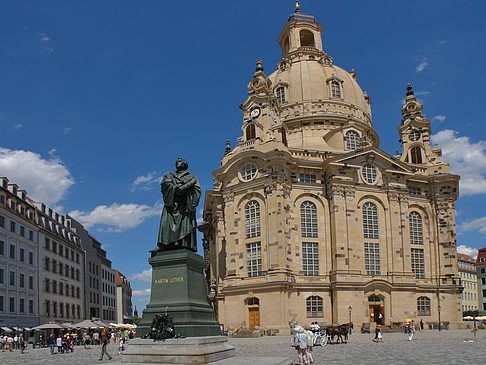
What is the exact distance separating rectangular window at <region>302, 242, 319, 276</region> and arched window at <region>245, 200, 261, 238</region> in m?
5.50

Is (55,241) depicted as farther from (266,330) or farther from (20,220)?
(266,330)

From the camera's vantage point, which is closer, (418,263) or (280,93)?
(418,263)

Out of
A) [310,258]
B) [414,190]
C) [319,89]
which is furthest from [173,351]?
[319,89]

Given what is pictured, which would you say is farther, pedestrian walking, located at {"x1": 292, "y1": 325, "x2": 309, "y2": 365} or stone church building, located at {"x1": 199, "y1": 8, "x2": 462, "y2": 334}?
stone church building, located at {"x1": 199, "y1": 8, "x2": 462, "y2": 334}

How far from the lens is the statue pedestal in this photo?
15023 mm

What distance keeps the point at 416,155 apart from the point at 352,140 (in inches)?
342

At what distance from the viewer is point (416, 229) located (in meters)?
61.4

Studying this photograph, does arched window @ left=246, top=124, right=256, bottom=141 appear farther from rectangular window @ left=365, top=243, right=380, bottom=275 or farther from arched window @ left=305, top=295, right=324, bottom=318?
arched window @ left=305, top=295, right=324, bottom=318

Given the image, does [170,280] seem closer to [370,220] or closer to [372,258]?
[372,258]

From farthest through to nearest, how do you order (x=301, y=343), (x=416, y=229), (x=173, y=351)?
(x=416, y=229), (x=301, y=343), (x=173, y=351)

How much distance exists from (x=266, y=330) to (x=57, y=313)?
29.2m

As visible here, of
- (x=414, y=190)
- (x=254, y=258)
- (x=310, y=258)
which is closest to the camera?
(x=254, y=258)

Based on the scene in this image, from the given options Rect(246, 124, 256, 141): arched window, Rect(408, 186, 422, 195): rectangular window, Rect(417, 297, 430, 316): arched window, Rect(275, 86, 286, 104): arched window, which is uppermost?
Rect(275, 86, 286, 104): arched window

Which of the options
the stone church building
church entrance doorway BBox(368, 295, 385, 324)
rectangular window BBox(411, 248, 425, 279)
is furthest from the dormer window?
church entrance doorway BBox(368, 295, 385, 324)
